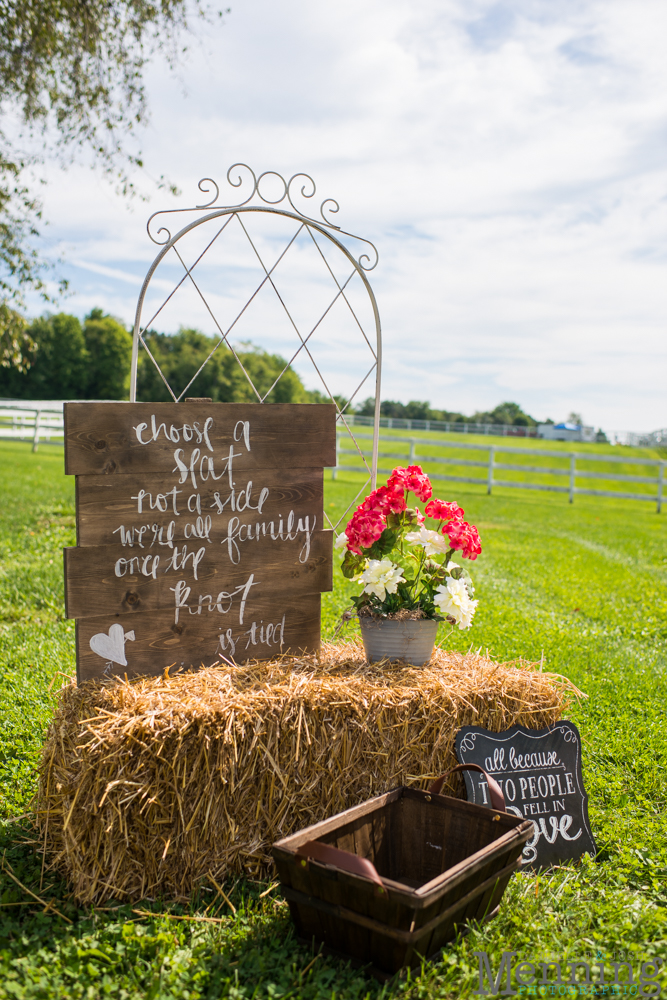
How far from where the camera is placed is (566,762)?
100 inches

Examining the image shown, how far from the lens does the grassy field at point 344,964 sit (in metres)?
1.75

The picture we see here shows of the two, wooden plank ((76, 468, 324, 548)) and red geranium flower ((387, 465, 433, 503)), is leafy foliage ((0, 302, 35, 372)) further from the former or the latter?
red geranium flower ((387, 465, 433, 503))

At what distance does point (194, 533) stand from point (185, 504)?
113mm

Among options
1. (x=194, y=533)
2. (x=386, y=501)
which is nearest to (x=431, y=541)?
(x=386, y=501)

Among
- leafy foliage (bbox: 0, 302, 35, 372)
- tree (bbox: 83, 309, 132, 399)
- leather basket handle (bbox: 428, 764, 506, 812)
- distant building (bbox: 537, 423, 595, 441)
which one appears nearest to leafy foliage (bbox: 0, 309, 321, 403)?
tree (bbox: 83, 309, 132, 399)

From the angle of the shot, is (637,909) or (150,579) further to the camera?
(150,579)

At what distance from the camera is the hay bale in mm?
2061

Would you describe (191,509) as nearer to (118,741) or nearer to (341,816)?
(118,741)

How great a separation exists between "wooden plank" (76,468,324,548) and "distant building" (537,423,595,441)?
51.6m

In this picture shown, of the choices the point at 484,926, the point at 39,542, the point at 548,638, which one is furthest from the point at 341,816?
the point at 39,542

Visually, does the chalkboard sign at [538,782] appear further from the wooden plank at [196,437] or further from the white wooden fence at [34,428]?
the white wooden fence at [34,428]

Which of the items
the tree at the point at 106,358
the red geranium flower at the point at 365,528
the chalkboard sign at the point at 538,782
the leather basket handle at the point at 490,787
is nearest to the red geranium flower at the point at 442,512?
the red geranium flower at the point at 365,528

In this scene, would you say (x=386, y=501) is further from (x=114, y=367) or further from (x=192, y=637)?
(x=114, y=367)

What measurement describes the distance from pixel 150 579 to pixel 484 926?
1519 mm
